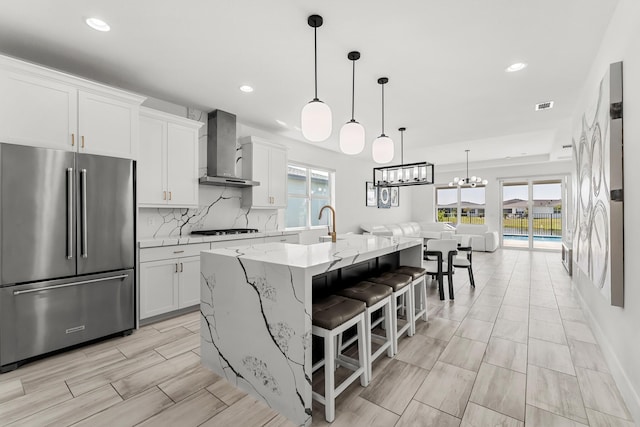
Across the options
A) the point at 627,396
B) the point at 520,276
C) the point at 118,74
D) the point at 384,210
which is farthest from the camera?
the point at 384,210

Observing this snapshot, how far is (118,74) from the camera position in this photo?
298cm

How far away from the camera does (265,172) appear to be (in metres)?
4.59

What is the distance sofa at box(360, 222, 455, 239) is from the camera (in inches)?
294

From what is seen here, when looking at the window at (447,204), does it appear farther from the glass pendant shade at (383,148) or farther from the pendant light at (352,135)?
the pendant light at (352,135)

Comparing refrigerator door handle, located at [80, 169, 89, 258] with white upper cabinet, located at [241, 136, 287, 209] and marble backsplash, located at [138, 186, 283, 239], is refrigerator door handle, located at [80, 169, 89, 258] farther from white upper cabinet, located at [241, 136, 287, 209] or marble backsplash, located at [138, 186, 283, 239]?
white upper cabinet, located at [241, 136, 287, 209]

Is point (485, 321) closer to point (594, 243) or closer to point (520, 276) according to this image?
point (594, 243)

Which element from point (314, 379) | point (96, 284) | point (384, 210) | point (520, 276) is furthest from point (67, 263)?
point (384, 210)

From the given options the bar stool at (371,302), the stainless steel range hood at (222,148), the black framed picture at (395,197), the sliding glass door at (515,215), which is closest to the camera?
the bar stool at (371,302)

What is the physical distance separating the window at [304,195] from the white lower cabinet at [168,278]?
2369mm

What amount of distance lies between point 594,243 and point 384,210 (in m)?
6.49

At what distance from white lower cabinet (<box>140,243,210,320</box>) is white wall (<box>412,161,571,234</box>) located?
8.61 m

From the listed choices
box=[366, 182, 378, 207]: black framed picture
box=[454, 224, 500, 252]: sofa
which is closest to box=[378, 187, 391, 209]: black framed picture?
box=[366, 182, 378, 207]: black framed picture

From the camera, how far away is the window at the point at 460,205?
956 centimetres

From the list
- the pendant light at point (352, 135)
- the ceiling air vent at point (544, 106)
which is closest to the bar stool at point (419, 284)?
the pendant light at point (352, 135)
